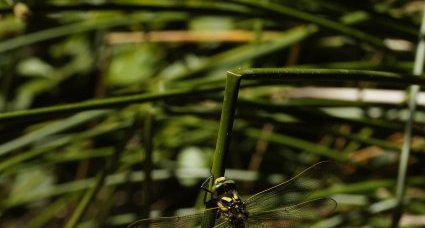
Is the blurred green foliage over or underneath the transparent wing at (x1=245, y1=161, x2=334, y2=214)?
over

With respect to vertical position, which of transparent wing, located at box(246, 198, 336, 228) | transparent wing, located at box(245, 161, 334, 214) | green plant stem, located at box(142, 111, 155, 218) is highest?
green plant stem, located at box(142, 111, 155, 218)

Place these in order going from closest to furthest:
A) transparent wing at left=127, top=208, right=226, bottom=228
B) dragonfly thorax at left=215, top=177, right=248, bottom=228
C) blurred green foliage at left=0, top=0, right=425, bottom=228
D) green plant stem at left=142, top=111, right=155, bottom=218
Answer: transparent wing at left=127, top=208, right=226, bottom=228
dragonfly thorax at left=215, top=177, right=248, bottom=228
green plant stem at left=142, top=111, right=155, bottom=218
blurred green foliage at left=0, top=0, right=425, bottom=228

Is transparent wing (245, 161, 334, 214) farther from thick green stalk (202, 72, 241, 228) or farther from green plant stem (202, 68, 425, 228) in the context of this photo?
thick green stalk (202, 72, 241, 228)

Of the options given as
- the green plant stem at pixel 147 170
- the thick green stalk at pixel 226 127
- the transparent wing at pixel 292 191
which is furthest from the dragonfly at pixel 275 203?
the thick green stalk at pixel 226 127

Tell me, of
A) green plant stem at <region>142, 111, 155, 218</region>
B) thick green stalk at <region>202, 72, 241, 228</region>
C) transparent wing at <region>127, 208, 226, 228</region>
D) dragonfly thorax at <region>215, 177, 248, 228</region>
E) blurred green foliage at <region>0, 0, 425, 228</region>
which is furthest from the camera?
blurred green foliage at <region>0, 0, 425, 228</region>

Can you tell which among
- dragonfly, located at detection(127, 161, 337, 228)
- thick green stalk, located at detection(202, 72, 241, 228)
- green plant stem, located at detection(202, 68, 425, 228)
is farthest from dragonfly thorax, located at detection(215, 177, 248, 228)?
thick green stalk, located at detection(202, 72, 241, 228)

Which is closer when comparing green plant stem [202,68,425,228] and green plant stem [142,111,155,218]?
green plant stem [202,68,425,228]

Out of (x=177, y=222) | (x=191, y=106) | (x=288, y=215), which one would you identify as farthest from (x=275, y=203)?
(x=191, y=106)
